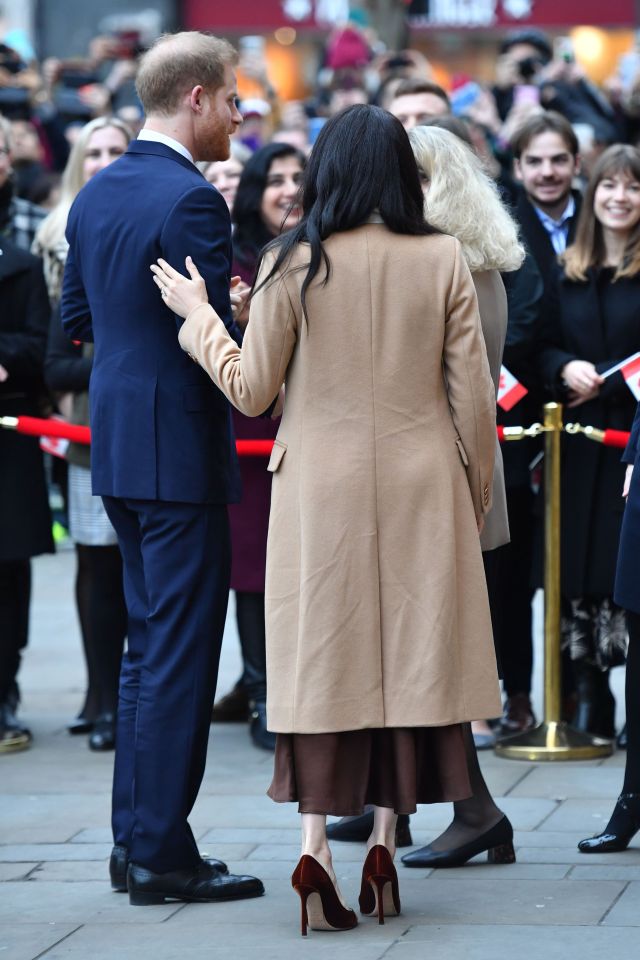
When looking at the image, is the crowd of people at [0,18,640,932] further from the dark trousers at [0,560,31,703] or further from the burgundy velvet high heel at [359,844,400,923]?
the dark trousers at [0,560,31,703]

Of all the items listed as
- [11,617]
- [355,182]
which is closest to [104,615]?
[11,617]

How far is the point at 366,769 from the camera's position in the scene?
4.32 meters

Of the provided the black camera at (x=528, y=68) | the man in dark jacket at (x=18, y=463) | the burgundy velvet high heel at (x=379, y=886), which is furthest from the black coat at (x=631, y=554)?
the black camera at (x=528, y=68)

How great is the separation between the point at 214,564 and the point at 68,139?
9.04 metres

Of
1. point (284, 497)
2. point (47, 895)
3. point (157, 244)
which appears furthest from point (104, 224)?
point (47, 895)

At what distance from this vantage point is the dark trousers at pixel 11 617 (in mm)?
6723

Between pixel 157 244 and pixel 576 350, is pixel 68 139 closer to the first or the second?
pixel 576 350

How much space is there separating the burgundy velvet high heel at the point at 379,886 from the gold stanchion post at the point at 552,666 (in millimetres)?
1924

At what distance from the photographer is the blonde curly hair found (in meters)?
5.00

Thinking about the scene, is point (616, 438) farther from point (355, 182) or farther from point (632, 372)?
point (355, 182)

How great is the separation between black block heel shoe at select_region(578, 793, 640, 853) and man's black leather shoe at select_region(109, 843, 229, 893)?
3.50ft

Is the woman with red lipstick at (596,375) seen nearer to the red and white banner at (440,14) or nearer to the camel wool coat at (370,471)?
the camel wool coat at (370,471)

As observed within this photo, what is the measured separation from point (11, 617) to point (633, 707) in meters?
2.73

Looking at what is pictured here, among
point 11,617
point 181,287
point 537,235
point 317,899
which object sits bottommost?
point 317,899
